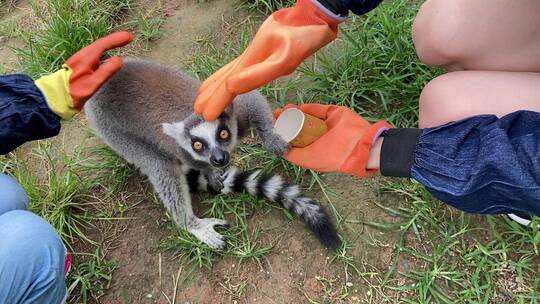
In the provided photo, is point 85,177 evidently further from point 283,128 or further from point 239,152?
point 283,128

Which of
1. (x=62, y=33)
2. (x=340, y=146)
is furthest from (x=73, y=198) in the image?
(x=340, y=146)

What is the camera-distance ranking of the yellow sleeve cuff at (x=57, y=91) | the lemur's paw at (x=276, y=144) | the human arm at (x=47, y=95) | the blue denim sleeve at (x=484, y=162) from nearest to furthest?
the blue denim sleeve at (x=484, y=162) < the human arm at (x=47, y=95) < the yellow sleeve cuff at (x=57, y=91) < the lemur's paw at (x=276, y=144)

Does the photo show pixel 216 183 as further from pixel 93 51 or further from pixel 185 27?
pixel 185 27

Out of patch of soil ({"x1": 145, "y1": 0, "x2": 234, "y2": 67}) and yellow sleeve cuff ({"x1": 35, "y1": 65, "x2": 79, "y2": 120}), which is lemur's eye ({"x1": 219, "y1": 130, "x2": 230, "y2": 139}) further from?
patch of soil ({"x1": 145, "y1": 0, "x2": 234, "y2": 67})

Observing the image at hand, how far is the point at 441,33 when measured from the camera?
7.30ft

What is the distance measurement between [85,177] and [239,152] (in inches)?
35.7

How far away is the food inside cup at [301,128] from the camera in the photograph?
2.39 m

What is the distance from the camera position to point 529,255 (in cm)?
231

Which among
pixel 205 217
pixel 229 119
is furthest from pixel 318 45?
pixel 205 217

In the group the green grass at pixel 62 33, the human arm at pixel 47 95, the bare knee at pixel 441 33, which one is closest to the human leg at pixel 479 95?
the bare knee at pixel 441 33

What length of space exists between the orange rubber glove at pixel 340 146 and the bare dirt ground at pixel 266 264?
1.13ft

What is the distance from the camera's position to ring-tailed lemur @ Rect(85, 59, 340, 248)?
2646 mm

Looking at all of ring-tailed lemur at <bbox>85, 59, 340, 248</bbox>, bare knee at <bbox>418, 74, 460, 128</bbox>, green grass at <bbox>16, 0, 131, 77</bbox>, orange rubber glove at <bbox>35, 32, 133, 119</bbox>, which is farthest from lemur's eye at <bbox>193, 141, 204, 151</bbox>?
green grass at <bbox>16, 0, 131, 77</bbox>

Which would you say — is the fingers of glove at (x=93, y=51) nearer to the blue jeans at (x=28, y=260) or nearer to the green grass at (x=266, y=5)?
the blue jeans at (x=28, y=260)
